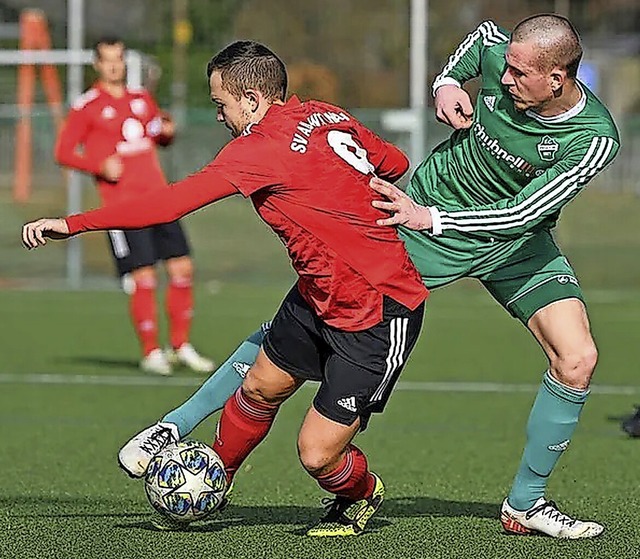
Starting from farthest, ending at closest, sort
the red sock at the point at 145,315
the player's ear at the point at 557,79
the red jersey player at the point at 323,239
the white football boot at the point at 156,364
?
the red sock at the point at 145,315 → the white football boot at the point at 156,364 → the player's ear at the point at 557,79 → the red jersey player at the point at 323,239

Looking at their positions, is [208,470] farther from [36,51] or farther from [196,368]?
[36,51]

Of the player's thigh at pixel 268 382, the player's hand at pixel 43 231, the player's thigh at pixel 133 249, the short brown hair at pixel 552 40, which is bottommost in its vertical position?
the player's thigh at pixel 133 249

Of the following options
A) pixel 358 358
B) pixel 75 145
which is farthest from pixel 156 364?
pixel 358 358

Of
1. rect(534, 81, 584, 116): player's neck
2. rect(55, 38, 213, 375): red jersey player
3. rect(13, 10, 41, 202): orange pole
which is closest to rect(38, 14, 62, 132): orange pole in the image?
rect(13, 10, 41, 202): orange pole

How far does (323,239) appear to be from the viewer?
534 cm

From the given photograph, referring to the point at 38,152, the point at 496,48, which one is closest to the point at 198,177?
the point at 496,48

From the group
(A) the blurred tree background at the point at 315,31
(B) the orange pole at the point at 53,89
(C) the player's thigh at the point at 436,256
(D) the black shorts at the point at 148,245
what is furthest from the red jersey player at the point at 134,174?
(A) the blurred tree background at the point at 315,31

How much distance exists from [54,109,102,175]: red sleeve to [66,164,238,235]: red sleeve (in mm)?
5681

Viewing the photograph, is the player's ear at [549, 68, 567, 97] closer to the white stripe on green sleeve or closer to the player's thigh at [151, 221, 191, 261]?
the white stripe on green sleeve

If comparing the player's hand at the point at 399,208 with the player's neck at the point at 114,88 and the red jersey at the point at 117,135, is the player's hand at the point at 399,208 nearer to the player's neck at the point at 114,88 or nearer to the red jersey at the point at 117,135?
the red jersey at the point at 117,135

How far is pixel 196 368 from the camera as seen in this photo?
10.7m

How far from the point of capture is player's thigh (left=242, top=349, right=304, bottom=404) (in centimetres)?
562

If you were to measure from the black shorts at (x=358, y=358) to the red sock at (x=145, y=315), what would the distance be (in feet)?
17.3

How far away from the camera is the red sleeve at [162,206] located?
5.11m
